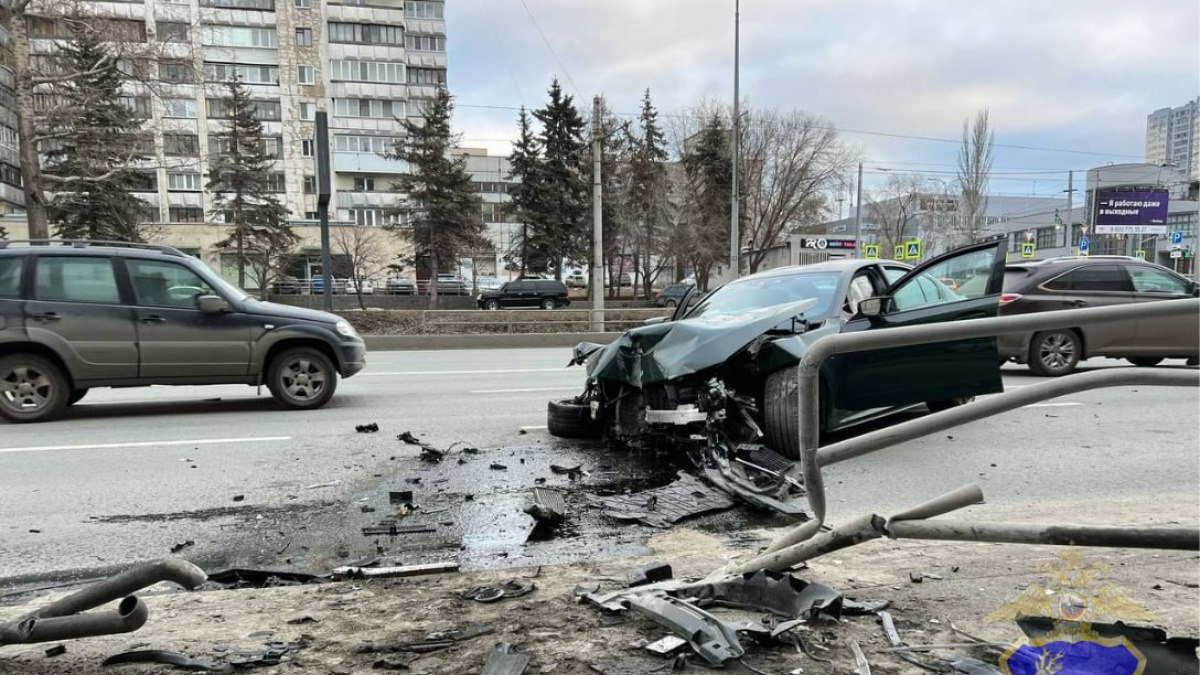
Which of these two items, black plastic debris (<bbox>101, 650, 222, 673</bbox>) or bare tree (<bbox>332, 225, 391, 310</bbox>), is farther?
bare tree (<bbox>332, 225, 391, 310</bbox>)

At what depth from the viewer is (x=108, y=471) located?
18.4 feet

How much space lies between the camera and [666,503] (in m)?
4.66

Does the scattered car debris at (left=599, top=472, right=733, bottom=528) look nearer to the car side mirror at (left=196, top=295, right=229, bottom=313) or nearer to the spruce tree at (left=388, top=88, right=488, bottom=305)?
the car side mirror at (left=196, top=295, right=229, bottom=313)

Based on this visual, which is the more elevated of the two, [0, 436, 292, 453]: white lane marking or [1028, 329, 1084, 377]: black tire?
[1028, 329, 1084, 377]: black tire

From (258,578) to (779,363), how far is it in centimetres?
388

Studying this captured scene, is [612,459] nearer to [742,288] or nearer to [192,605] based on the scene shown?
[742,288]

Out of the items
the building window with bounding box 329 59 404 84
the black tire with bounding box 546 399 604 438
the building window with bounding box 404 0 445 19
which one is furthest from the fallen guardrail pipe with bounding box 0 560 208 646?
the building window with bounding box 404 0 445 19

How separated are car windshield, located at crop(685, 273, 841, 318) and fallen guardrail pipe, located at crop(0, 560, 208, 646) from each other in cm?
490

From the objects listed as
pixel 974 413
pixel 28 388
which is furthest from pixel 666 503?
pixel 28 388

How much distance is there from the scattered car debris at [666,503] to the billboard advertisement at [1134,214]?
48.4 m

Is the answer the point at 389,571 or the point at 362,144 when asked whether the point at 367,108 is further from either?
the point at 389,571

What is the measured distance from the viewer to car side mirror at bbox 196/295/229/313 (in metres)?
7.79

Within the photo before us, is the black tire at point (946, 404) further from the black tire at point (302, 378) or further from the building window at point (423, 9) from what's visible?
the building window at point (423, 9)

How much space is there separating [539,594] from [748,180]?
1661 inches
